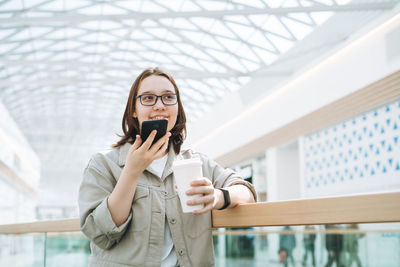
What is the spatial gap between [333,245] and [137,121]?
9.09 ft

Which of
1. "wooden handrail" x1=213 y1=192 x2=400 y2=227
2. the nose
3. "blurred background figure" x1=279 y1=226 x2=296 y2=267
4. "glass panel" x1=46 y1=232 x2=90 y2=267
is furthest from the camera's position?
"blurred background figure" x1=279 y1=226 x2=296 y2=267

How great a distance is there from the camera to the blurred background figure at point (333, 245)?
3441 millimetres

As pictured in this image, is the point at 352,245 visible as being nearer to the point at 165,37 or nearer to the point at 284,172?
the point at 284,172

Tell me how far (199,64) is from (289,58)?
7.75 meters

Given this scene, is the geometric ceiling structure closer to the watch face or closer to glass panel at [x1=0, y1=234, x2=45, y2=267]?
glass panel at [x1=0, y1=234, x2=45, y2=267]

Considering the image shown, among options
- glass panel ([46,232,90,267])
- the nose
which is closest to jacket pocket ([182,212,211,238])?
the nose

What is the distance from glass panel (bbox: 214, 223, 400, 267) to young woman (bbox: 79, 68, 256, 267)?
104cm

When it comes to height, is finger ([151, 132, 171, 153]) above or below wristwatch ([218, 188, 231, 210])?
above

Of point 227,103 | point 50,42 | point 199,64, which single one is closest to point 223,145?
point 227,103

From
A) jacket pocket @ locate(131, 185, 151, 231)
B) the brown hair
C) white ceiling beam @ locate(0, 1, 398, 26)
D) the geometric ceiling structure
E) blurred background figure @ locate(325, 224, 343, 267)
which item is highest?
the geometric ceiling structure

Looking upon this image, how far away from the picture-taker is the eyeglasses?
193cm

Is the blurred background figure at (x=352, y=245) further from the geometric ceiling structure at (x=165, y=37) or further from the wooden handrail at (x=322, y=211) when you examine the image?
the geometric ceiling structure at (x=165, y=37)

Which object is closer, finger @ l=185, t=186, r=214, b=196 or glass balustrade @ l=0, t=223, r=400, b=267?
finger @ l=185, t=186, r=214, b=196

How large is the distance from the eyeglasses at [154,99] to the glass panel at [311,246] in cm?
122
